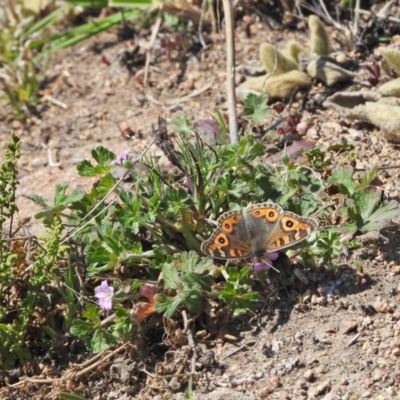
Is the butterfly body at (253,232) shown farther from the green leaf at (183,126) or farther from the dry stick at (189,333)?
the green leaf at (183,126)

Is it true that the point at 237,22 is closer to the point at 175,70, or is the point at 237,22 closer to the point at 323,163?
the point at 175,70

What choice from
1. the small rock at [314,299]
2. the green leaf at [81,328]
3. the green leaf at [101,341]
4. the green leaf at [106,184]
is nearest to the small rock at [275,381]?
the small rock at [314,299]

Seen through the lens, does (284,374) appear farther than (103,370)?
No

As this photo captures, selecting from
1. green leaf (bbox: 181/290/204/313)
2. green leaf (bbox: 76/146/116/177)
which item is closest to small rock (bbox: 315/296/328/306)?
green leaf (bbox: 181/290/204/313)

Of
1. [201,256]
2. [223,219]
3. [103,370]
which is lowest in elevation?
[103,370]

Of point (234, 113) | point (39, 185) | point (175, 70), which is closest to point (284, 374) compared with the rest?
point (234, 113)

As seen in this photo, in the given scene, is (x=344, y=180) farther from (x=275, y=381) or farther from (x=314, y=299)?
(x=275, y=381)

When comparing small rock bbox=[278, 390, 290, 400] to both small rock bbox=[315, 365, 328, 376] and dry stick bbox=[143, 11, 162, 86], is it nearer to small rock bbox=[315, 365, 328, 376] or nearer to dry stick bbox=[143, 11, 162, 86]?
small rock bbox=[315, 365, 328, 376]
